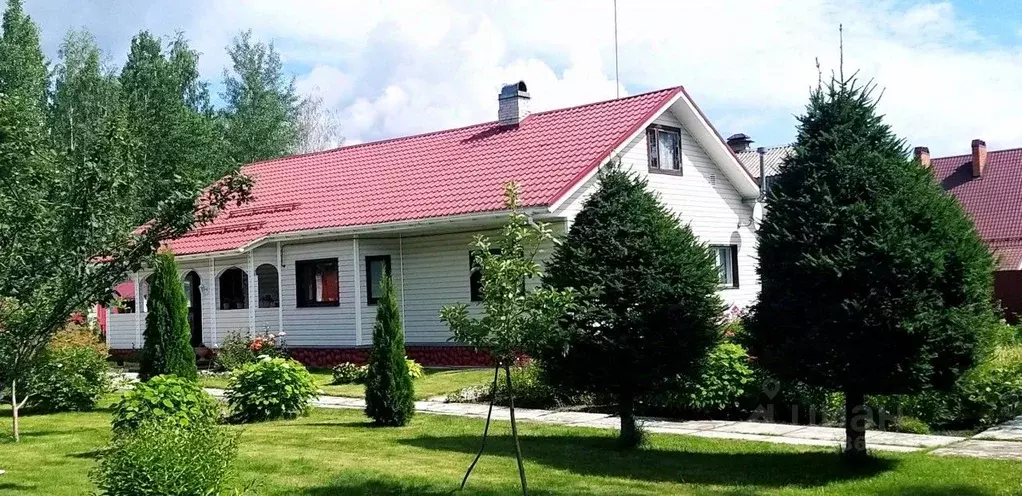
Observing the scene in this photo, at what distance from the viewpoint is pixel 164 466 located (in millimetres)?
6621

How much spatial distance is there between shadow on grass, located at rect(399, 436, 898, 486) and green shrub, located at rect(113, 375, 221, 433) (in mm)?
2302

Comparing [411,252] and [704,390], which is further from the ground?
[411,252]

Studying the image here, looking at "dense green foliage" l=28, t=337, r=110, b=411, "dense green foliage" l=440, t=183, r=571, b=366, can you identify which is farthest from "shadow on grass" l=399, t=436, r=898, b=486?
"dense green foliage" l=28, t=337, r=110, b=411

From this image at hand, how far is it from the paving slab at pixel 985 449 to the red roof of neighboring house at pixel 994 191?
27.1 meters

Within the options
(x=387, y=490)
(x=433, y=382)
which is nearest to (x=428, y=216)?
(x=433, y=382)

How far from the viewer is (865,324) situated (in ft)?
29.3

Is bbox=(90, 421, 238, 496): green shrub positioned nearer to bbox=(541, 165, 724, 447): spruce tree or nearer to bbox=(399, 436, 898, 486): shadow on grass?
bbox=(399, 436, 898, 486): shadow on grass

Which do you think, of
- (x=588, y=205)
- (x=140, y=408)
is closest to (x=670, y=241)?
(x=588, y=205)

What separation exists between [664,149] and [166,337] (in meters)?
11.6

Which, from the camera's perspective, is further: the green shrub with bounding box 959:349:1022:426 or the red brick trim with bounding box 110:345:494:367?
the red brick trim with bounding box 110:345:494:367

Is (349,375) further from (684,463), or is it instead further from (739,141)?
(739,141)

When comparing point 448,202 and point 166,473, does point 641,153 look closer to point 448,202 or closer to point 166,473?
point 448,202

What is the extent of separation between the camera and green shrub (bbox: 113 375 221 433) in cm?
1040

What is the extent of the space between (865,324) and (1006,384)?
4.62 meters
